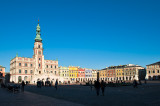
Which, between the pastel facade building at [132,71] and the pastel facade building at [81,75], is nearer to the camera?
the pastel facade building at [132,71]

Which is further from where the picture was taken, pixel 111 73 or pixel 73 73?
pixel 111 73

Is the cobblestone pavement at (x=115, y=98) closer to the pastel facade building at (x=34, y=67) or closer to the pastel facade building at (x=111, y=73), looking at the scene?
the pastel facade building at (x=34, y=67)

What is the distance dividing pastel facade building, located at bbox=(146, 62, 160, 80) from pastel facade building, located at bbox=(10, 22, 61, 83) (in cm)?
4534

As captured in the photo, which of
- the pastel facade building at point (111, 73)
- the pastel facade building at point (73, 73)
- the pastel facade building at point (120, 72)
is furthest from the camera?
the pastel facade building at point (111, 73)

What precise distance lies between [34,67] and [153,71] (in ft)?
182

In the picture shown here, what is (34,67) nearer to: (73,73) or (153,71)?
(73,73)

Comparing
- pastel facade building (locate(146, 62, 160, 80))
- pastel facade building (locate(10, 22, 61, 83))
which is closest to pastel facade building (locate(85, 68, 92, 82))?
pastel facade building (locate(10, 22, 61, 83))

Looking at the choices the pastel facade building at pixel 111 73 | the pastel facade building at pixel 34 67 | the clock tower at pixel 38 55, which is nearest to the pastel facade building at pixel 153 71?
the pastel facade building at pixel 111 73

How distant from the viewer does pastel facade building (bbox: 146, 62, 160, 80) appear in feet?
269

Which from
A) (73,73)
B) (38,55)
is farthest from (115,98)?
(73,73)

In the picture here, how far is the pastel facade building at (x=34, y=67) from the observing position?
71875mm

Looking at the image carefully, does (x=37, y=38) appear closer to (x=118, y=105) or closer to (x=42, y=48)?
(x=42, y=48)

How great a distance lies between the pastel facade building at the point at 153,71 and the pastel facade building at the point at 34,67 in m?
45.3

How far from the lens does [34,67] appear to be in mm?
77125
